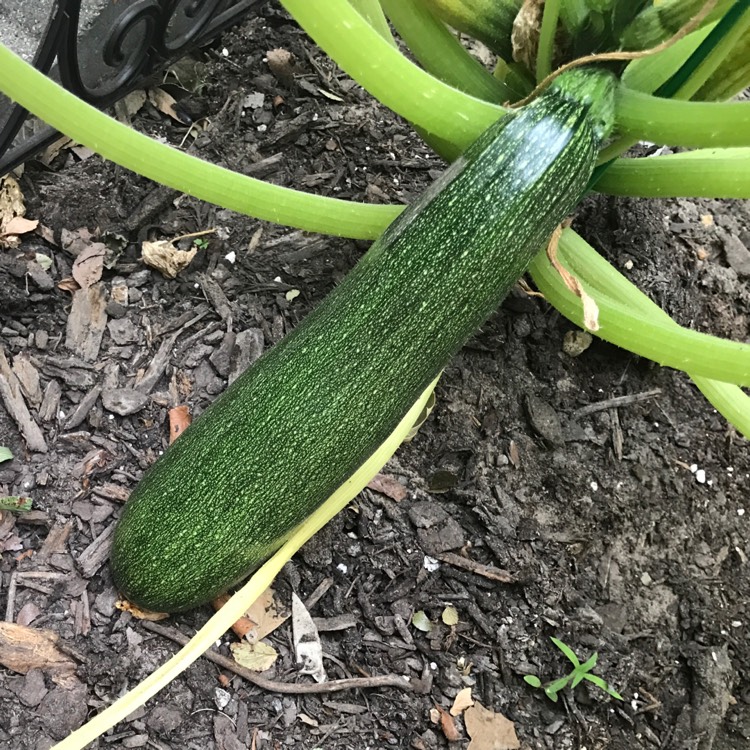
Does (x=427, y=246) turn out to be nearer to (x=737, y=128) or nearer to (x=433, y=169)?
(x=737, y=128)

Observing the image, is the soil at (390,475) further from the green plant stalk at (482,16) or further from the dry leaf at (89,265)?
the green plant stalk at (482,16)

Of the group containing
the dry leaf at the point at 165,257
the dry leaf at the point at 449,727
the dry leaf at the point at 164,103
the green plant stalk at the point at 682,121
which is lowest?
the dry leaf at the point at 449,727

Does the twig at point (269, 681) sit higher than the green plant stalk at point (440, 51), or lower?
lower

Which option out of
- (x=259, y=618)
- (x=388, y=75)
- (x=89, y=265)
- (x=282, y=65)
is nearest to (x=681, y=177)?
(x=388, y=75)

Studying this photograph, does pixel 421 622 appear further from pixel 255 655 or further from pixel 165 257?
pixel 165 257

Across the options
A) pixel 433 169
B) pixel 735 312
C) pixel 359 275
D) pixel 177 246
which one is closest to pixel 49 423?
pixel 177 246

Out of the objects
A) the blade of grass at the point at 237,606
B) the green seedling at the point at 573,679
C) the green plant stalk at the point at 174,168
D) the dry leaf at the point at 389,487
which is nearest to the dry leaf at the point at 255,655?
the blade of grass at the point at 237,606

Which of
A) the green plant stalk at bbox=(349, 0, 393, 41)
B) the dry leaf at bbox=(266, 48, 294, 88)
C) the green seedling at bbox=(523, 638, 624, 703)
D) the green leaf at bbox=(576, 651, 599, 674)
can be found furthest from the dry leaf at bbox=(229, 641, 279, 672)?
the dry leaf at bbox=(266, 48, 294, 88)

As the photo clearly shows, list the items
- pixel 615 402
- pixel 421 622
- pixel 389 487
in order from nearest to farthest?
pixel 421 622 → pixel 389 487 → pixel 615 402
